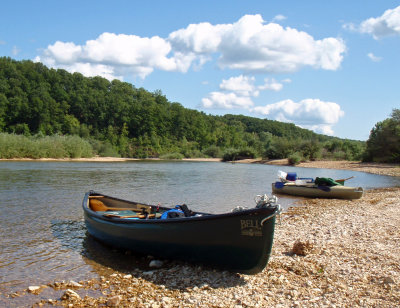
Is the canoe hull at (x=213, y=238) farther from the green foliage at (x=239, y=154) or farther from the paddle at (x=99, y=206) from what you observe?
the green foliage at (x=239, y=154)

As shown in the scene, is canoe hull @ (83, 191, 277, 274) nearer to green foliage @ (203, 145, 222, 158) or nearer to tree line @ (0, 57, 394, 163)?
tree line @ (0, 57, 394, 163)

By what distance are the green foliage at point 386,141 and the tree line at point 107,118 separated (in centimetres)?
2107

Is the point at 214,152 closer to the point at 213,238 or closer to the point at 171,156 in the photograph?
the point at 171,156

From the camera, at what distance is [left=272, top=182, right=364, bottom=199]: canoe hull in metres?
19.9

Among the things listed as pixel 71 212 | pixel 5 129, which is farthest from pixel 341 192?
pixel 5 129

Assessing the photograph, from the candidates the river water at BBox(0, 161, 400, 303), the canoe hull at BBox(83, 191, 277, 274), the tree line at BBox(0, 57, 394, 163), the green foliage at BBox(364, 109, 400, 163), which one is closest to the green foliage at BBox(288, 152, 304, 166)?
the tree line at BBox(0, 57, 394, 163)

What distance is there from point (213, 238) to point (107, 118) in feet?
358

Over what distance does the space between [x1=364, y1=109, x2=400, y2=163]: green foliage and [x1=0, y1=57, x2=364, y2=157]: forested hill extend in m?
28.1

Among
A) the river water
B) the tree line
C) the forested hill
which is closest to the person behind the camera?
the river water

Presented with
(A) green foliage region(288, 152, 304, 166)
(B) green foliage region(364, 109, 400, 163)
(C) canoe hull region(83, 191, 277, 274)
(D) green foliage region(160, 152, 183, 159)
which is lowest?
(D) green foliage region(160, 152, 183, 159)

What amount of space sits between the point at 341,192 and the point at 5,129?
310 ft

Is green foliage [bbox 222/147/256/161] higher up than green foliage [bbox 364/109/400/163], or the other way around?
green foliage [bbox 364/109/400/163]

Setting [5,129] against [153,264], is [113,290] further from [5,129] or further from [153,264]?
[5,129]

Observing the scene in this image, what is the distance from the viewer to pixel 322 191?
2067 centimetres
